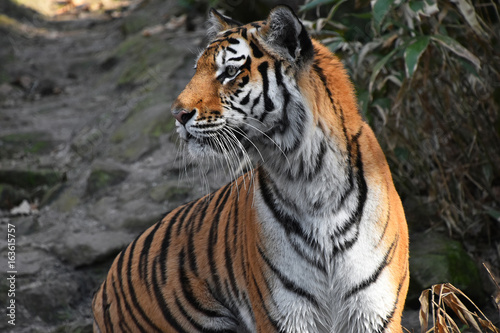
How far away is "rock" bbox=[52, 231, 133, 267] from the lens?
4.36 meters

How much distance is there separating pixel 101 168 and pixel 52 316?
159 cm

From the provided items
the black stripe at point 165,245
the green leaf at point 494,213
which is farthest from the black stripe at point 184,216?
the green leaf at point 494,213

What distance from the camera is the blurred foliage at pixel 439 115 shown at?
148 inches

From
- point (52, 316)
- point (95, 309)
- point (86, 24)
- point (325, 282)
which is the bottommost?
point (86, 24)

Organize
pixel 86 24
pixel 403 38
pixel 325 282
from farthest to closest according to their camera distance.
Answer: pixel 86 24
pixel 403 38
pixel 325 282

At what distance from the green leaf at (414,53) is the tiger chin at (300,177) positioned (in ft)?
2.39

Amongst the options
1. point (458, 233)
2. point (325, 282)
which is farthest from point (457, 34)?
point (325, 282)

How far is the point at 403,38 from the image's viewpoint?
3.68 m

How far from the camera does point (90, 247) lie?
4.41 m

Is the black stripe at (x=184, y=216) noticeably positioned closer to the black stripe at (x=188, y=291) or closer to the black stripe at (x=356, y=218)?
the black stripe at (x=188, y=291)

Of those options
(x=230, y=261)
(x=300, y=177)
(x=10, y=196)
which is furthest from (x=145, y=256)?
(x=10, y=196)

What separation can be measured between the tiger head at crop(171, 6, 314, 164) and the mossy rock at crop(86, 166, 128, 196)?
9.68 ft

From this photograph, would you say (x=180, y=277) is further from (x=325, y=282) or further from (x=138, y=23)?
(x=138, y=23)

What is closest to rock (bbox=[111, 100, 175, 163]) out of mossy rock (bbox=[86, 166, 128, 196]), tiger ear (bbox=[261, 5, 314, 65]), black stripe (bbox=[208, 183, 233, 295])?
mossy rock (bbox=[86, 166, 128, 196])
